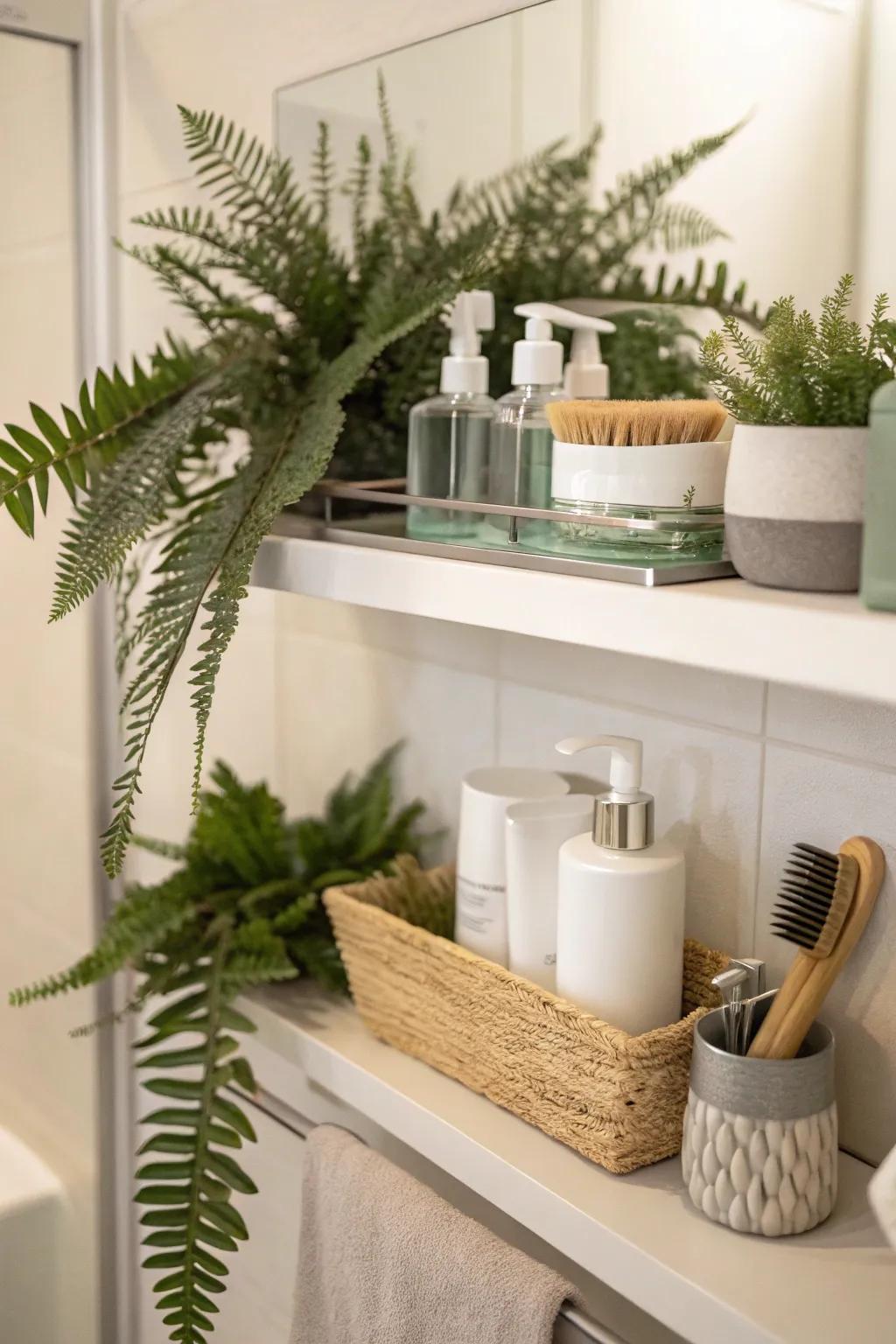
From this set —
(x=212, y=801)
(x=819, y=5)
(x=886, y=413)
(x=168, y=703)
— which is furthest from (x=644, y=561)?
(x=168, y=703)

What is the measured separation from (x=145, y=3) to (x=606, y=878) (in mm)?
897

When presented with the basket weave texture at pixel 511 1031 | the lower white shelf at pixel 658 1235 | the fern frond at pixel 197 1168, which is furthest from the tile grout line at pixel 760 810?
the fern frond at pixel 197 1168

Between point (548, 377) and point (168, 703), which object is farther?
point (168, 703)

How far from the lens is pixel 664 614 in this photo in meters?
0.56

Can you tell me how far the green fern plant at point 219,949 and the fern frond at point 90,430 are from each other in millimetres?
288

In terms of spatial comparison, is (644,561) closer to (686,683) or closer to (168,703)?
(686,683)

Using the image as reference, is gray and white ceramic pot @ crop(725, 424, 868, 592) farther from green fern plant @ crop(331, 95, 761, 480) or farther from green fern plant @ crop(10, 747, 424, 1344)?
green fern plant @ crop(10, 747, 424, 1344)

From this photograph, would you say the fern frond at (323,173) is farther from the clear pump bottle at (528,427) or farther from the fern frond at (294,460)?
the clear pump bottle at (528,427)

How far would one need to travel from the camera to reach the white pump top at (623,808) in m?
0.69

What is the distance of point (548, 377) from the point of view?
2.40ft

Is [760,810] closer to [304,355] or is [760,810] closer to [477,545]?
[477,545]

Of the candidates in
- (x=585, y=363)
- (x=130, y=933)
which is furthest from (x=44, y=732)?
(x=585, y=363)

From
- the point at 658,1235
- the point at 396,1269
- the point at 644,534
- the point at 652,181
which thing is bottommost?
the point at 396,1269

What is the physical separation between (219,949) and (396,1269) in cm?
26
